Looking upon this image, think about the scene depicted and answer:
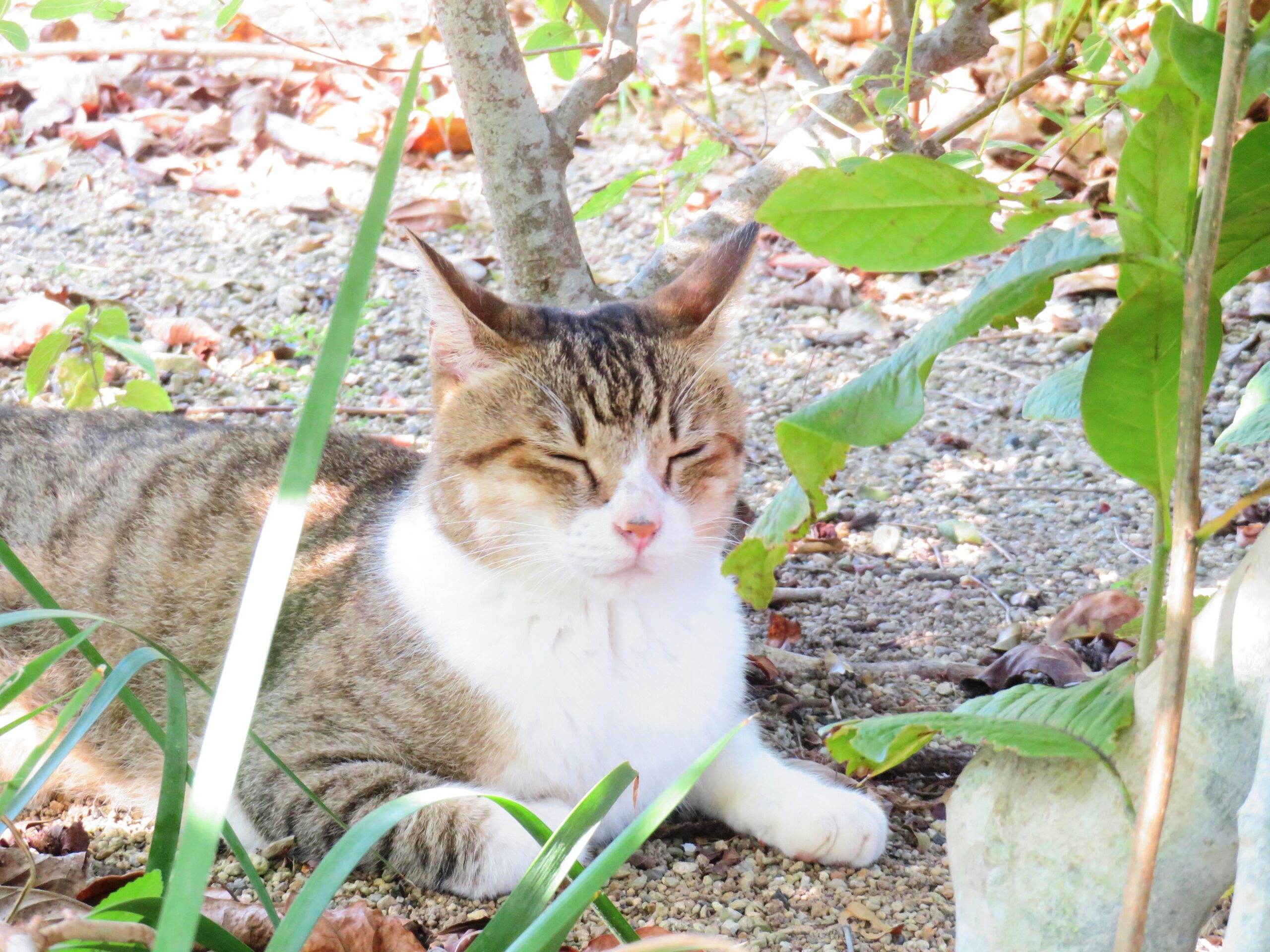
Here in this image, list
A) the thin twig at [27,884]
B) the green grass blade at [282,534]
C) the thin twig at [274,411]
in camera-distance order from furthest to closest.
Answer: the thin twig at [274,411] → the thin twig at [27,884] → the green grass blade at [282,534]

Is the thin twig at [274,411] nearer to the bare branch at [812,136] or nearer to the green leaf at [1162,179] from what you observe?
the bare branch at [812,136]

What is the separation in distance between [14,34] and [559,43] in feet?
4.61

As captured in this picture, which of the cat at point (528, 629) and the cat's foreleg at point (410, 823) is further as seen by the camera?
the cat at point (528, 629)

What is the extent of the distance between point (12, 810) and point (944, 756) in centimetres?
188

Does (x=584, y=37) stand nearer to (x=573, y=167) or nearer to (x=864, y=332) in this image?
(x=864, y=332)

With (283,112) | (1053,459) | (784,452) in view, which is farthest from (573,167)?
(784,452)

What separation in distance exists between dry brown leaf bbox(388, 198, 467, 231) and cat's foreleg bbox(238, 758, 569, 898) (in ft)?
11.3

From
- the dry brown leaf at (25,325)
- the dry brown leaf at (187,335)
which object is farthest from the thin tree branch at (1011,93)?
the dry brown leaf at (25,325)

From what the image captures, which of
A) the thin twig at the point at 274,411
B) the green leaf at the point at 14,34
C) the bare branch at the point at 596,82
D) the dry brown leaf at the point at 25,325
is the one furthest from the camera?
the dry brown leaf at the point at 25,325

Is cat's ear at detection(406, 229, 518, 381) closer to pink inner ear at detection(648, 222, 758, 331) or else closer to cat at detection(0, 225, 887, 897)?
cat at detection(0, 225, 887, 897)

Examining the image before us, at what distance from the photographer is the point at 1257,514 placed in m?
3.52

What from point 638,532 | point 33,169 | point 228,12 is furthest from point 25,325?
point 638,532

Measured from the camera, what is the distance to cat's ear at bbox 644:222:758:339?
2576 mm

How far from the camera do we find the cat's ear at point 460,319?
2.38 meters
